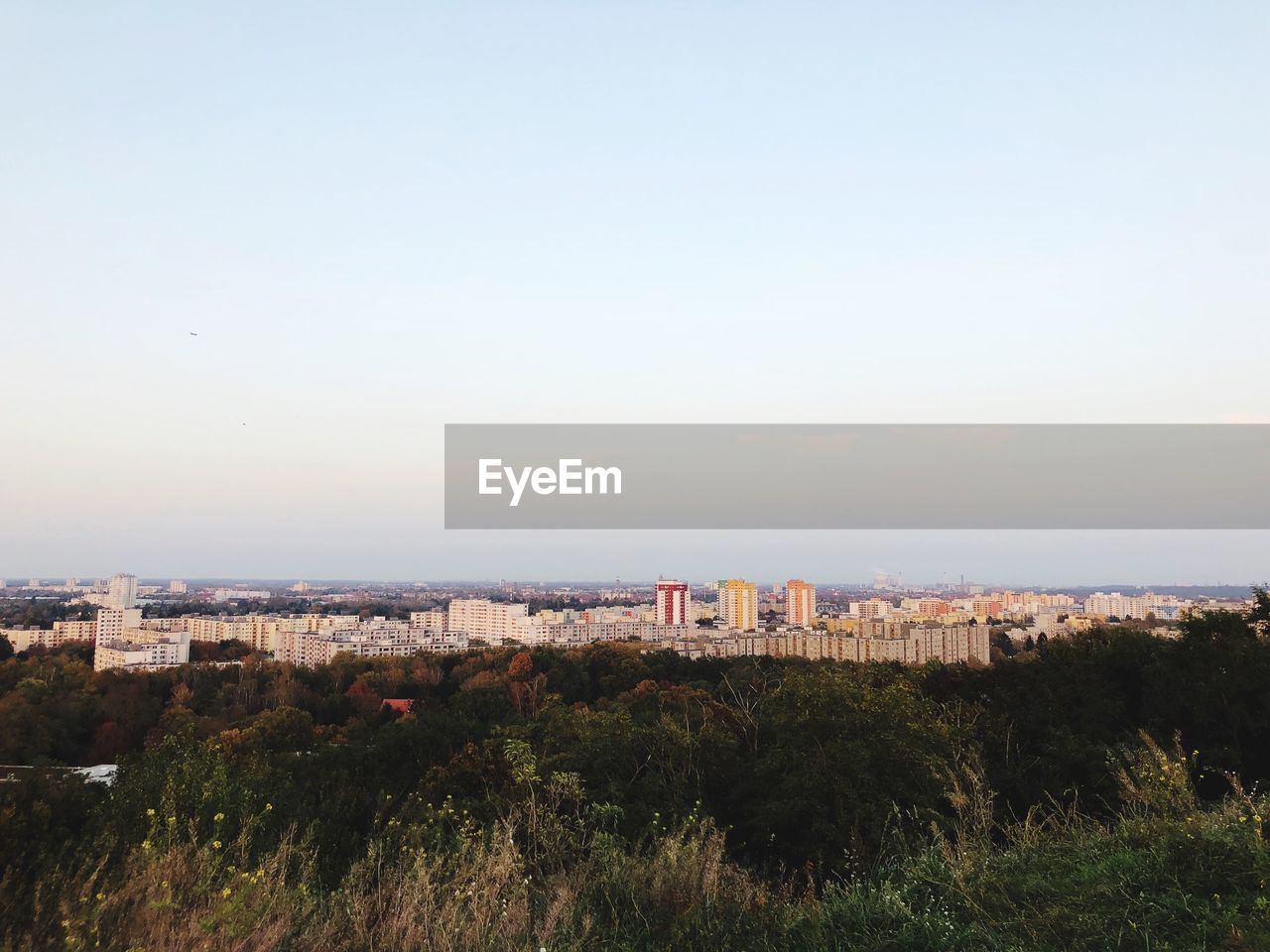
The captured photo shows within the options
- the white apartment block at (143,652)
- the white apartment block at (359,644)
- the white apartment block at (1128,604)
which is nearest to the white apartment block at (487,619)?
the white apartment block at (359,644)

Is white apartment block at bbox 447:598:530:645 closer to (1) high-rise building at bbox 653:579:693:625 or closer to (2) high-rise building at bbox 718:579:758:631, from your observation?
(1) high-rise building at bbox 653:579:693:625

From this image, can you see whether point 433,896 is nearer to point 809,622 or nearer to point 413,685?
point 413,685

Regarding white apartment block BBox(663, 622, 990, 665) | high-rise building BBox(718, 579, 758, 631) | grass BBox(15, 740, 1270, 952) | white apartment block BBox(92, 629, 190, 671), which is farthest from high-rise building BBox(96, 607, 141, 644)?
grass BBox(15, 740, 1270, 952)

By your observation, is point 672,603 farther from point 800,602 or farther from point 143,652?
point 143,652

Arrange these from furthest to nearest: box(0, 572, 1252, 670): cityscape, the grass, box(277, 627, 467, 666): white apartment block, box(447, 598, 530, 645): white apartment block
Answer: box(447, 598, 530, 645): white apartment block → box(277, 627, 467, 666): white apartment block → box(0, 572, 1252, 670): cityscape → the grass

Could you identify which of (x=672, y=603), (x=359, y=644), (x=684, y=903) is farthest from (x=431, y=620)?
(x=684, y=903)

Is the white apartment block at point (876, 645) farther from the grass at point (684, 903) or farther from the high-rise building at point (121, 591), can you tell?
the high-rise building at point (121, 591)
